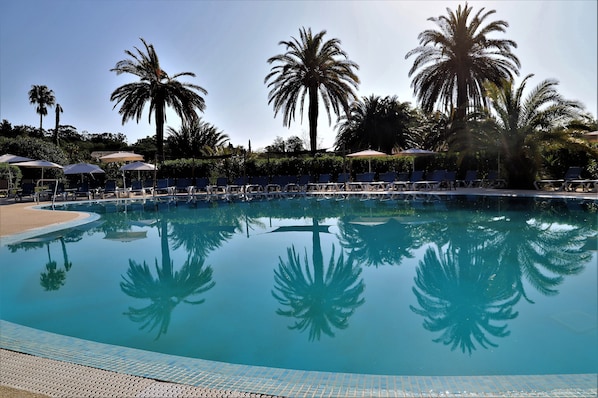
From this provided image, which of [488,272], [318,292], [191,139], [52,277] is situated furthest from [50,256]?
[191,139]

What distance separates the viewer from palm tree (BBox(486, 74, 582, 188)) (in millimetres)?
17266

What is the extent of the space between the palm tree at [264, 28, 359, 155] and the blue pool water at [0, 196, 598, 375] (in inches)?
563

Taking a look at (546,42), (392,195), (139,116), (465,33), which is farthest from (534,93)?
(139,116)

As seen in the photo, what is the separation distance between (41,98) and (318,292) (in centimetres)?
5533

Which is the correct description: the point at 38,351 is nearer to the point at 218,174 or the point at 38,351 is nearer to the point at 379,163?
the point at 379,163

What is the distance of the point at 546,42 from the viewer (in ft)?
14.6

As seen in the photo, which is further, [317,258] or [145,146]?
[145,146]

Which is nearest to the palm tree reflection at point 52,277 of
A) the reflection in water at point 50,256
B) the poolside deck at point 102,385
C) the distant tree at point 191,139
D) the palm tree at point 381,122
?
the reflection in water at point 50,256

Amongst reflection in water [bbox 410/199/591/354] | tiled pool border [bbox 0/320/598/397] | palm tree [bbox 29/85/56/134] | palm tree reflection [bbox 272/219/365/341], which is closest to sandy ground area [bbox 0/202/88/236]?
palm tree reflection [bbox 272/219/365/341]

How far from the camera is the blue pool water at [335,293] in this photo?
12.7ft

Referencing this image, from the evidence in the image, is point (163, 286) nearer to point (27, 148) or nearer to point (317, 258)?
point (317, 258)

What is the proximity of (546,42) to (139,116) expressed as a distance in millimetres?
25116

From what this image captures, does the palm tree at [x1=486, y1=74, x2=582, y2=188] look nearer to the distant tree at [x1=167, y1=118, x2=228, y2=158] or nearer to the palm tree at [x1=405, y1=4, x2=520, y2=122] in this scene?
the palm tree at [x1=405, y1=4, x2=520, y2=122]

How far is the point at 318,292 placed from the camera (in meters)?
5.69
